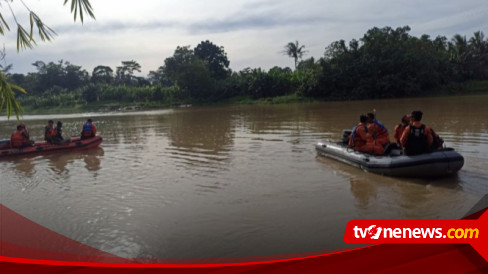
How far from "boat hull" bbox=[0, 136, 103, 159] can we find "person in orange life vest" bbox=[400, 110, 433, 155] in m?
9.31

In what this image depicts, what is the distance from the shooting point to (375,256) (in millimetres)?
1505

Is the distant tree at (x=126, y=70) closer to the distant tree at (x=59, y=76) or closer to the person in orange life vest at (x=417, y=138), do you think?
the distant tree at (x=59, y=76)

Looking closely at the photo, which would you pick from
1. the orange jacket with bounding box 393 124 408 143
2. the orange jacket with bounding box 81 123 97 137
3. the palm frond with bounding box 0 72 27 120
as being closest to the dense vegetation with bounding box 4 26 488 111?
the orange jacket with bounding box 81 123 97 137

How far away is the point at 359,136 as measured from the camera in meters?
7.38

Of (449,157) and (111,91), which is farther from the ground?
(111,91)

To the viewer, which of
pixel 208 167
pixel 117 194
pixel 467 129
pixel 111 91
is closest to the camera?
pixel 117 194

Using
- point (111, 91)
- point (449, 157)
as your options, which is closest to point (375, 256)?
point (449, 157)

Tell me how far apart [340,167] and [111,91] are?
140 ft

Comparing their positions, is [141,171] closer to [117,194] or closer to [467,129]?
[117,194]

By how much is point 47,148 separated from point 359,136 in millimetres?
8903

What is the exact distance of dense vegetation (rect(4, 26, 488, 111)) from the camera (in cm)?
3203

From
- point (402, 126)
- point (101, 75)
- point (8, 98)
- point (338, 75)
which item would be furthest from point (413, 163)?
point (101, 75)
